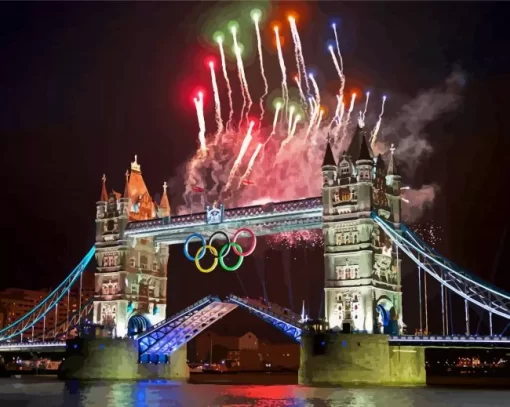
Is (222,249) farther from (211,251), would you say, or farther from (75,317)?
(75,317)

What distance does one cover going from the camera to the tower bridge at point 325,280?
56.8 meters

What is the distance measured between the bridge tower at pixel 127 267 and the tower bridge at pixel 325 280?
9cm

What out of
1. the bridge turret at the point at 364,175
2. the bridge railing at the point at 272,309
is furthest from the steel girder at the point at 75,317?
the bridge turret at the point at 364,175

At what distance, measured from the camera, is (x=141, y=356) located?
70.6 meters

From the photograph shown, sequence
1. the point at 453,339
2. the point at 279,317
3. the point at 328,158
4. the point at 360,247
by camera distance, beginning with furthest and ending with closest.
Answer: the point at 328,158, the point at 279,317, the point at 360,247, the point at 453,339

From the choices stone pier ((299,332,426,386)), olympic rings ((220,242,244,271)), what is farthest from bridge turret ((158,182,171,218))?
stone pier ((299,332,426,386))

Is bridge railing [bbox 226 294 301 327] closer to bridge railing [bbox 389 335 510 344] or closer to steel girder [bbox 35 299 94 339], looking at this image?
bridge railing [bbox 389 335 510 344]

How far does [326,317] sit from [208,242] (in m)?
12.7

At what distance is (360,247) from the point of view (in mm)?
59688

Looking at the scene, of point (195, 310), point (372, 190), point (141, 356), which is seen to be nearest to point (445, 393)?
point (372, 190)

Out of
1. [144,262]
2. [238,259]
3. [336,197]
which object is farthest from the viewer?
[144,262]

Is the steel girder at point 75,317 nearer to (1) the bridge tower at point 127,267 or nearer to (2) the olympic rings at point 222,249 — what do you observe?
(1) the bridge tower at point 127,267

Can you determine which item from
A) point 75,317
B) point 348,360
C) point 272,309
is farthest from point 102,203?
point 348,360

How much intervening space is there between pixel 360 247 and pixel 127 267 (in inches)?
899
